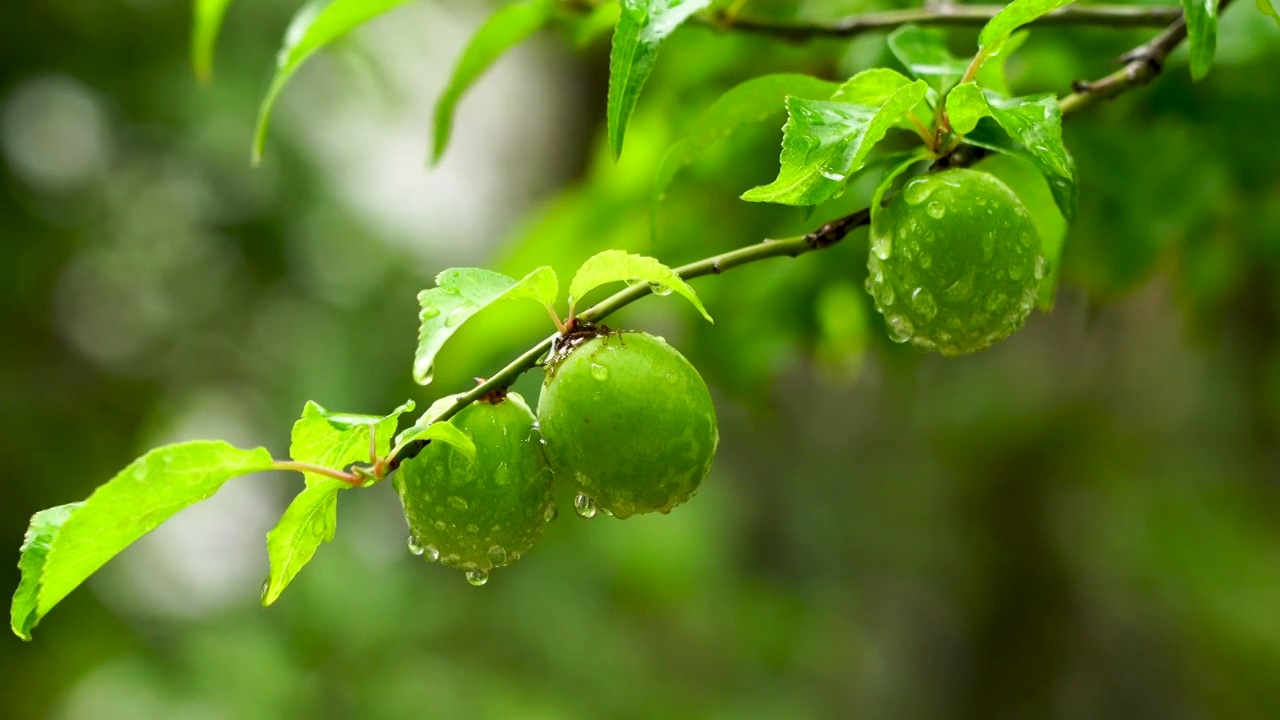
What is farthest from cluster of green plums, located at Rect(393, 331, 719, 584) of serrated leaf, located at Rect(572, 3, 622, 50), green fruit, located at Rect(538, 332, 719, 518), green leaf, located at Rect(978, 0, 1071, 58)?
serrated leaf, located at Rect(572, 3, 622, 50)

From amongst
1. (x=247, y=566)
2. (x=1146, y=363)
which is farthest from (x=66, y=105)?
(x=1146, y=363)

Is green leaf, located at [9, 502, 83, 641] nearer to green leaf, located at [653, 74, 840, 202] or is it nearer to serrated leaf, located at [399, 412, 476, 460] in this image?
serrated leaf, located at [399, 412, 476, 460]

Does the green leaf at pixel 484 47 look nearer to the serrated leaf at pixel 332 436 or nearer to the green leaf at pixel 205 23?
the green leaf at pixel 205 23

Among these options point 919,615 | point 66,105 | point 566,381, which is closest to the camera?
point 566,381

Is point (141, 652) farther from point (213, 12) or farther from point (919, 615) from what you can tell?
point (919, 615)

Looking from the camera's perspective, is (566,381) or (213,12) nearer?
(566,381)

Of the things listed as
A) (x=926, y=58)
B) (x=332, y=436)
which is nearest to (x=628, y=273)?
(x=332, y=436)

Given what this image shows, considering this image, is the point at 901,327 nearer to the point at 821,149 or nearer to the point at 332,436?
the point at 821,149
